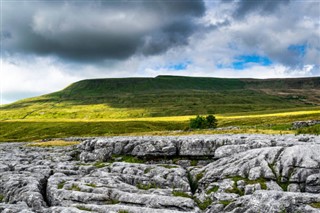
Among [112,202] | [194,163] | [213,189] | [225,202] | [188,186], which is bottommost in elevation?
[194,163]

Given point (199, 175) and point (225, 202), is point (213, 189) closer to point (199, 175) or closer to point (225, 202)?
point (225, 202)

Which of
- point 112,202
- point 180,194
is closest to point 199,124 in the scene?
point 180,194

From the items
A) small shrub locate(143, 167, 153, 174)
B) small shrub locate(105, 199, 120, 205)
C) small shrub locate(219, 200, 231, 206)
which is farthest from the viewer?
small shrub locate(143, 167, 153, 174)

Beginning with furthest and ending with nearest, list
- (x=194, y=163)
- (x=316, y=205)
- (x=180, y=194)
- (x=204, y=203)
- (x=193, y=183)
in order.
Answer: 1. (x=194, y=163)
2. (x=193, y=183)
3. (x=180, y=194)
4. (x=204, y=203)
5. (x=316, y=205)

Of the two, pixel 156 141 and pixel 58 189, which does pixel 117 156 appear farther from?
pixel 58 189

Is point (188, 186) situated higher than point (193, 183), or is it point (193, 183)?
point (188, 186)

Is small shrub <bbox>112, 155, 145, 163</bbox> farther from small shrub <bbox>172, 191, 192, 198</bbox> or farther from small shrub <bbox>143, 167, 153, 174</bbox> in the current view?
small shrub <bbox>172, 191, 192, 198</bbox>

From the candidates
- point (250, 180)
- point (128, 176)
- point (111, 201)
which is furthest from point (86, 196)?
point (250, 180)

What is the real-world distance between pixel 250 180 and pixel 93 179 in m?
17.8

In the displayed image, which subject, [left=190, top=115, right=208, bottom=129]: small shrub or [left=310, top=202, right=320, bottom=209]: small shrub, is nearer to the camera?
[left=310, top=202, right=320, bottom=209]: small shrub

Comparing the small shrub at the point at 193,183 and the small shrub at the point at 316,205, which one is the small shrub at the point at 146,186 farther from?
the small shrub at the point at 316,205

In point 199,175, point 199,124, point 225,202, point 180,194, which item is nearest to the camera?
point 225,202

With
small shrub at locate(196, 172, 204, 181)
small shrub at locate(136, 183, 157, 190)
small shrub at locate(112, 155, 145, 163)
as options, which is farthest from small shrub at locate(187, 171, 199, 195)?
small shrub at locate(112, 155, 145, 163)

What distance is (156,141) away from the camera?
5081 centimetres
